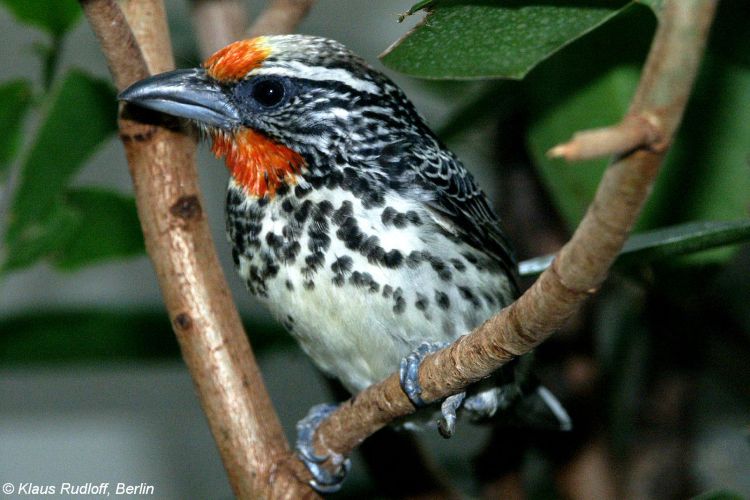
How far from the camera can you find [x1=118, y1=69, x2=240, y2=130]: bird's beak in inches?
64.4

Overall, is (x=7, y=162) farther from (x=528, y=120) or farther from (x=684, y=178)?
(x=684, y=178)

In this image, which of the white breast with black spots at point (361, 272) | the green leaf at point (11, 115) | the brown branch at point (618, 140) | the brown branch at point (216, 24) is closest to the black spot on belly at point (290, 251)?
the white breast with black spots at point (361, 272)

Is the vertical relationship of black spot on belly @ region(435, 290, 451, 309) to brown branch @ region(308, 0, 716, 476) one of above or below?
below

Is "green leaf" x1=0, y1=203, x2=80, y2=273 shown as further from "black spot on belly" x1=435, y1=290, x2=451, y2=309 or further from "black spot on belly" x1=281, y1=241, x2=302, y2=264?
"black spot on belly" x1=435, y1=290, x2=451, y2=309

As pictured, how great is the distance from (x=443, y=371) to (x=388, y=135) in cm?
63

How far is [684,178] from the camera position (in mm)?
2010

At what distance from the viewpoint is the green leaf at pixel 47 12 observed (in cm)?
201

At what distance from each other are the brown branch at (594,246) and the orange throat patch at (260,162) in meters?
0.47

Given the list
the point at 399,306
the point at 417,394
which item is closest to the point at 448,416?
the point at 417,394

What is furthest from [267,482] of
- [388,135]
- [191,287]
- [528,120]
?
[528,120]

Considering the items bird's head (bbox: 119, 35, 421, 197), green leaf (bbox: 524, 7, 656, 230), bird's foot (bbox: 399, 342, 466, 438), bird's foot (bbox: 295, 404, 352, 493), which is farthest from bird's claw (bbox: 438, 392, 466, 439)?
green leaf (bbox: 524, 7, 656, 230)

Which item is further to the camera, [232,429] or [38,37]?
[38,37]

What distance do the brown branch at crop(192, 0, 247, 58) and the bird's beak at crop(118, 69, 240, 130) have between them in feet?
1.57

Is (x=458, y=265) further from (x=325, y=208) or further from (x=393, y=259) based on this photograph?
(x=325, y=208)
